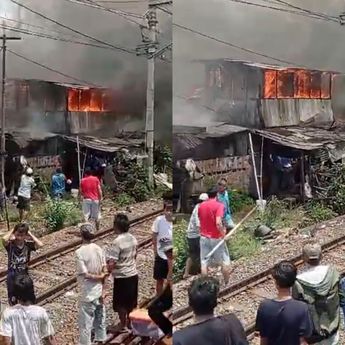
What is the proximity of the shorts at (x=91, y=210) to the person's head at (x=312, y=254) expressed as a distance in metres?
0.70

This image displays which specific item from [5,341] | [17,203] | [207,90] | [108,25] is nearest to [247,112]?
[207,90]

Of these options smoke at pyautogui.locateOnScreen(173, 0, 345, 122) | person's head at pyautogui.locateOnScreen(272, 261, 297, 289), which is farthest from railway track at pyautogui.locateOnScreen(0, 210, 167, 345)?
smoke at pyautogui.locateOnScreen(173, 0, 345, 122)

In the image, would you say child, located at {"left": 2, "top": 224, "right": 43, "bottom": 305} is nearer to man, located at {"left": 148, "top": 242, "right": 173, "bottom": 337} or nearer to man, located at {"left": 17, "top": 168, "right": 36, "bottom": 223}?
man, located at {"left": 17, "top": 168, "right": 36, "bottom": 223}

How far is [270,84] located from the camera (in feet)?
6.81

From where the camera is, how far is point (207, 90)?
75.8 inches

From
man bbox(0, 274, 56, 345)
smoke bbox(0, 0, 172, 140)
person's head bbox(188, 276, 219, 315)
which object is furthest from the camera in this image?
man bbox(0, 274, 56, 345)

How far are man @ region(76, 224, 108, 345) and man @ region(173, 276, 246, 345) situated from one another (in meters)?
0.29

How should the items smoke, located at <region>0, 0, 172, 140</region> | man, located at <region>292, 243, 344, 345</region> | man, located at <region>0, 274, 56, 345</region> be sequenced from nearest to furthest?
smoke, located at <region>0, 0, 172, 140</region> → man, located at <region>0, 274, 56, 345</region> → man, located at <region>292, 243, 344, 345</region>

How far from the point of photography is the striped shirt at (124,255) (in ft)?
6.73

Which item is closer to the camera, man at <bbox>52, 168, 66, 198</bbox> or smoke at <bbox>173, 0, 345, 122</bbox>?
smoke at <bbox>173, 0, 345, 122</bbox>

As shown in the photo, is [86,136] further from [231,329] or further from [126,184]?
[231,329]

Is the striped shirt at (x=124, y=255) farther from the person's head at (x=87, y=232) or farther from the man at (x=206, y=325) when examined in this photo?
the man at (x=206, y=325)

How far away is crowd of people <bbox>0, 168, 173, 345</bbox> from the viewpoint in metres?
2.07

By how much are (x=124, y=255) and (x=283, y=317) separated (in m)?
0.52
